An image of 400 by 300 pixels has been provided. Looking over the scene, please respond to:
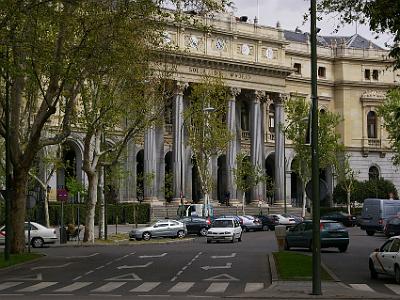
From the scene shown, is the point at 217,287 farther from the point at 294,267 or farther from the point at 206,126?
the point at 206,126

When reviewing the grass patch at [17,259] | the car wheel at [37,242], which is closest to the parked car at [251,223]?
the car wheel at [37,242]

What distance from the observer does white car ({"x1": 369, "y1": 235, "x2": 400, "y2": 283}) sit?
2312cm

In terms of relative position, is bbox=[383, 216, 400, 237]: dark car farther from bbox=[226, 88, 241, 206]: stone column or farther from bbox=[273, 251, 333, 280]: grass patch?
bbox=[226, 88, 241, 206]: stone column

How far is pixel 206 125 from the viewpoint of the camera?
216 ft

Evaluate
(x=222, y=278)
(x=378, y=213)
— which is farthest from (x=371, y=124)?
(x=222, y=278)

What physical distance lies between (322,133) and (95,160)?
35449mm

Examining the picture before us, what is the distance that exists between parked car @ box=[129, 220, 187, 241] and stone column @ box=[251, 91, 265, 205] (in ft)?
102

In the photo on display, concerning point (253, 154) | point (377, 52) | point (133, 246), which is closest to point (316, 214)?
point (133, 246)

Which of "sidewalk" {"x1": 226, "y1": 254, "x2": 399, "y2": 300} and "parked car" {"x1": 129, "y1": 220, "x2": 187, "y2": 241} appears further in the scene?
"parked car" {"x1": 129, "y1": 220, "x2": 187, "y2": 241}

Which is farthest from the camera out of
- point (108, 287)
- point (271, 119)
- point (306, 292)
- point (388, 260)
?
point (271, 119)

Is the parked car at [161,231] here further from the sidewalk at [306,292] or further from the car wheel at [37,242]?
the sidewalk at [306,292]

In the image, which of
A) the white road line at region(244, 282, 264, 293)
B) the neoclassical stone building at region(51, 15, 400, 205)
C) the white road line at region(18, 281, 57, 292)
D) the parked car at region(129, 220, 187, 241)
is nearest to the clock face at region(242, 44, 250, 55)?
the neoclassical stone building at region(51, 15, 400, 205)

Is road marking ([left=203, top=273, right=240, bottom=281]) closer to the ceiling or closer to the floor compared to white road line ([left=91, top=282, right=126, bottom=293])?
closer to the floor

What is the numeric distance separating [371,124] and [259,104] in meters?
21.8
